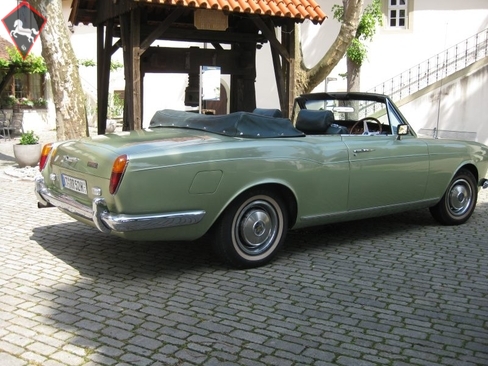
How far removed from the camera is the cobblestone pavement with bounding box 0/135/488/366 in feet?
12.5

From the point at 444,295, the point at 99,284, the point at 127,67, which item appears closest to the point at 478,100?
the point at 127,67

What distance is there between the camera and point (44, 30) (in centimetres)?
1112

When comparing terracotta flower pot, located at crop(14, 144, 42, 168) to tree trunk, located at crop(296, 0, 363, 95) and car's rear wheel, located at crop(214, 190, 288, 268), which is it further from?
car's rear wheel, located at crop(214, 190, 288, 268)

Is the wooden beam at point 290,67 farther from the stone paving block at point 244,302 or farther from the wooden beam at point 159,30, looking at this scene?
the stone paving block at point 244,302

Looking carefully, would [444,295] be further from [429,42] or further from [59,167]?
[429,42]

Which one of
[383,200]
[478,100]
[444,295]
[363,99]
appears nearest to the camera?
[444,295]

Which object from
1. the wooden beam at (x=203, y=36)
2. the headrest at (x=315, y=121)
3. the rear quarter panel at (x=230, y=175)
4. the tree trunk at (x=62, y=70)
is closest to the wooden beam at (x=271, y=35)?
the wooden beam at (x=203, y=36)

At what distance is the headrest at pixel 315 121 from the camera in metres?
6.40

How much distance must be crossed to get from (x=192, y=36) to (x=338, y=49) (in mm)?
4059

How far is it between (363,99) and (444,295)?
114 inches

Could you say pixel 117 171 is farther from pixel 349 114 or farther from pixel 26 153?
pixel 26 153

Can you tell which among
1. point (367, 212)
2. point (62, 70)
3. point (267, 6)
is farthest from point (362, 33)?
point (367, 212)

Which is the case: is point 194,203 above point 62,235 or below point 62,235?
above

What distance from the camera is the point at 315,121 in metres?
6.45
